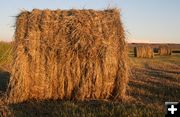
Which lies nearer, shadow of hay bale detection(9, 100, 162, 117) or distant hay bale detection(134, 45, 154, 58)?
shadow of hay bale detection(9, 100, 162, 117)

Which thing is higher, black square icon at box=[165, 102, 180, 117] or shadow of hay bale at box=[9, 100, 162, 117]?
black square icon at box=[165, 102, 180, 117]

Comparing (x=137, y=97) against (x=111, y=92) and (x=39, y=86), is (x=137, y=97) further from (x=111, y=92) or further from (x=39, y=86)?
(x=39, y=86)

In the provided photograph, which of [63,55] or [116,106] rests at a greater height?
[63,55]

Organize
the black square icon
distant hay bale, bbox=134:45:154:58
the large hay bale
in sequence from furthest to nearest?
distant hay bale, bbox=134:45:154:58 → the large hay bale → the black square icon

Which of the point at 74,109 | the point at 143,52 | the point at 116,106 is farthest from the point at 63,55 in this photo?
the point at 143,52

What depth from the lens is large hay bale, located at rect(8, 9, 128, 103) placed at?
9.82 m

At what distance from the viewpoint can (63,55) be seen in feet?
32.2

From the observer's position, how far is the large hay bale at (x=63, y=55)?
32.2 ft

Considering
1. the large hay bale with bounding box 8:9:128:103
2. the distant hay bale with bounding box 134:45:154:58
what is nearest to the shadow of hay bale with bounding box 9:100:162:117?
the large hay bale with bounding box 8:9:128:103

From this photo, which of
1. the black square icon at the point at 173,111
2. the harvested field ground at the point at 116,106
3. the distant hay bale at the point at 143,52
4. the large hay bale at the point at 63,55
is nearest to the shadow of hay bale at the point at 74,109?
the harvested field ground at the point at 116,106

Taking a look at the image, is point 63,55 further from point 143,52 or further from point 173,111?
point 143,52

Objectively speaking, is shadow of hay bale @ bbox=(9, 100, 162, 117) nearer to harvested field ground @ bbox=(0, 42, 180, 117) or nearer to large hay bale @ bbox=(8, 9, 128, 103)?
harvested field ground @ bbox=(0, 42, 180, 117)

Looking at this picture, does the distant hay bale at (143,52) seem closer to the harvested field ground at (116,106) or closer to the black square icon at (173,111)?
the harvested field ground at (116,106)

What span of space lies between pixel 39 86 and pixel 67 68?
88 cm
